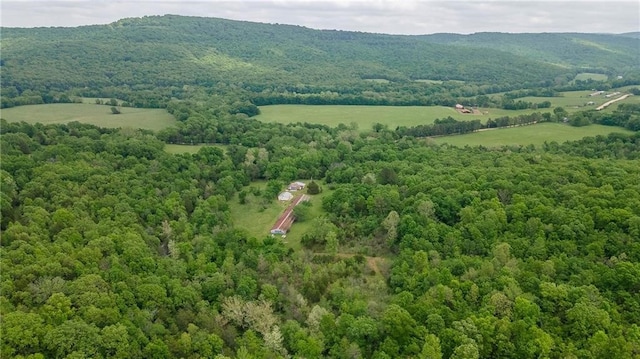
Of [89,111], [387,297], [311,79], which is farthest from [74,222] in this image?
[311,79]

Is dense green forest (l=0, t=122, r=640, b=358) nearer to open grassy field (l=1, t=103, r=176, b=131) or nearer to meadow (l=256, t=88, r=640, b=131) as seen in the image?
open grassy field (l=1, t=103, r=176, b=131)

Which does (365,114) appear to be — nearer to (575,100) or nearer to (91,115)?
(91,115)

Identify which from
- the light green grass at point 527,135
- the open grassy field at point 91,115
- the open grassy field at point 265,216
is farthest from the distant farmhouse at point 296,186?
the open grassy field at point 91,115

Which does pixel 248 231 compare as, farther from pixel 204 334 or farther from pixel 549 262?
pixel 549 262

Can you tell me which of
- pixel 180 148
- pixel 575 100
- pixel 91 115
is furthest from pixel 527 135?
pixel 91 115

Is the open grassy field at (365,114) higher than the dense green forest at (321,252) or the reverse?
higher

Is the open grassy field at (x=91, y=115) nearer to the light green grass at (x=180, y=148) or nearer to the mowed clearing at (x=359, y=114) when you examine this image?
the light green grass at (x=180, y=148)

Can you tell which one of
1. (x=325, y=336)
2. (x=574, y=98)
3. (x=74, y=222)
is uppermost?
(x=574, y=98)
